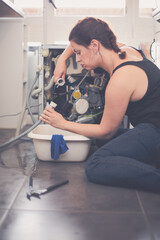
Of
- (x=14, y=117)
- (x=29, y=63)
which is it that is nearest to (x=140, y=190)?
(x=14, y=117)

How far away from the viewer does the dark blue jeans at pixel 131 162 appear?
4.33 ft

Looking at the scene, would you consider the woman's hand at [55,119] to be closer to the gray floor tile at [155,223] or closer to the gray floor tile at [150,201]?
the gray floor tile at [150,201]

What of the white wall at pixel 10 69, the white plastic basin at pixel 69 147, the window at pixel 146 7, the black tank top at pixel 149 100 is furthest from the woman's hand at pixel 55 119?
the window at pixel 146 7

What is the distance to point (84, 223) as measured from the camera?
3.43ft

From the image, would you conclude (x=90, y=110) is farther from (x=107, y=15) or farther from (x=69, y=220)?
(x=107, y=15)

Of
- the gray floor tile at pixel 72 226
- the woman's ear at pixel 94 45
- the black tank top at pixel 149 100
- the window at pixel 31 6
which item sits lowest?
the gray floor tile at pixel 72 226

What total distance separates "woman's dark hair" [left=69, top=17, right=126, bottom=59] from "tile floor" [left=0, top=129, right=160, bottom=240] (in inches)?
26.9

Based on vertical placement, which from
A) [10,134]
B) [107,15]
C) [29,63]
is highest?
[107,15]

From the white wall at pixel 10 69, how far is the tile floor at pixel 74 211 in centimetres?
146

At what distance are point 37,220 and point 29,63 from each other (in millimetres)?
2451

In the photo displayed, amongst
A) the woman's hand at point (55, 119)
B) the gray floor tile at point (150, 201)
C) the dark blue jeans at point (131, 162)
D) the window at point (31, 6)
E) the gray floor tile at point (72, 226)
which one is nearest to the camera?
the gray floor tile at point (72, 226)

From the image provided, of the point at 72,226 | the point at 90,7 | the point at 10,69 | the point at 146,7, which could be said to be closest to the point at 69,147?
the point at 72,226

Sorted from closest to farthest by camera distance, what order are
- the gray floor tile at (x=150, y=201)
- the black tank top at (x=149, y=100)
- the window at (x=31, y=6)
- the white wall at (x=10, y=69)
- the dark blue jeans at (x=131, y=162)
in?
the gray floor tile at (x=150, y=201) → the dark blue jeans at (x=131, y=162) → the black tank top at (x=149, y=100) → the white wall at (x=10, y=69) → the window at (x=31, y=6)

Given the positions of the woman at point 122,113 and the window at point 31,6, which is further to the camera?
the window at point 31,6
